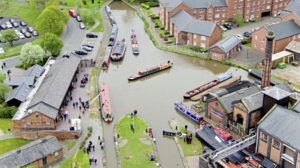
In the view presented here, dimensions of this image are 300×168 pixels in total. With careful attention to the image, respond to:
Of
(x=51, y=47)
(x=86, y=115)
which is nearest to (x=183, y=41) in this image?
(x=51, y=47)

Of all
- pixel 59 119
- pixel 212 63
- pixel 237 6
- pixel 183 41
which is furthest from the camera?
pixel 237 6

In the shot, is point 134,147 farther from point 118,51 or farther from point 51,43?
point 51,43

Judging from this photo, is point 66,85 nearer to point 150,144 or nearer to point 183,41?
point 150,144

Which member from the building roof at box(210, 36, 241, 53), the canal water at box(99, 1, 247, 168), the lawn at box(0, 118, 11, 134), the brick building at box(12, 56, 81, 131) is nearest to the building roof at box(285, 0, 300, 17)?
the building roof at box(210, 36, 241, 53)

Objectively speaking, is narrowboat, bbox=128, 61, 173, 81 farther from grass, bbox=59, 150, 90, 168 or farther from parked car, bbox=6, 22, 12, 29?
parked car, bbox=6, 22, 12, 29

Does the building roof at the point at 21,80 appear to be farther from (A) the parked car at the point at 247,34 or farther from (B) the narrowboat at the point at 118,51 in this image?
(A) the parked car at the point at 247,34

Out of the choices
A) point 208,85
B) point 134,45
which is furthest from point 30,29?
point 208,85

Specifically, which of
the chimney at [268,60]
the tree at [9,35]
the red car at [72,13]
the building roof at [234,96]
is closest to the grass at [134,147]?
the building roof at [234,96]
